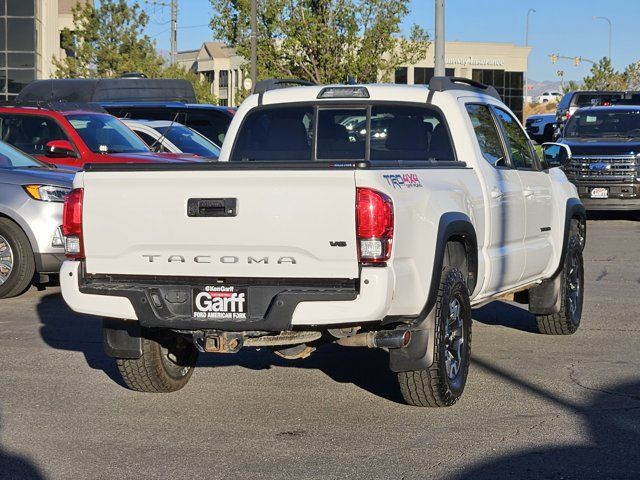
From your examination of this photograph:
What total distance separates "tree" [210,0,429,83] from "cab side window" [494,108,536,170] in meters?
27.1

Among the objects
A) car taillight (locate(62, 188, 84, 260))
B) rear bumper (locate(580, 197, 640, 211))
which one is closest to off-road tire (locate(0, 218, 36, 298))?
car taillight (locate(62, 188, 84, 260))

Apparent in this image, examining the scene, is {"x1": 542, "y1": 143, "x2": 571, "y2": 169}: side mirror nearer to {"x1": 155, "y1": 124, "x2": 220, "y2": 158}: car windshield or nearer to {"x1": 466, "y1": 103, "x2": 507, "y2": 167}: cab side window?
{"x1": 466, "y1": 103, "x2": 507, "y2": 167}: cab side window

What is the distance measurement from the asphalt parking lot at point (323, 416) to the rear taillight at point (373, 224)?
1.00 metres

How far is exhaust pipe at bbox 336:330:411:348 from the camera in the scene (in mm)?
6613

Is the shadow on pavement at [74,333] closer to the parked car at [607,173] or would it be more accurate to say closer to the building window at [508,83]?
the parked car at [607,173]

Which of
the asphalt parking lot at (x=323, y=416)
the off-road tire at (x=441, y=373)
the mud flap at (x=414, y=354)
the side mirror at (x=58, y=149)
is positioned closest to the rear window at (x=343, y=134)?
the off-road tire at (x=441, y=373)

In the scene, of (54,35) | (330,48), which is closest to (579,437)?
(330,48)

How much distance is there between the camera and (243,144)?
28.2 feet

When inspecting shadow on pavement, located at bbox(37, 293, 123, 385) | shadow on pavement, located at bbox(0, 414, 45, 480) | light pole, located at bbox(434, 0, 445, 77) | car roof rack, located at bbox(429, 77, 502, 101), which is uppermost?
light pole, located at bbox(434, 0, 445, 77)

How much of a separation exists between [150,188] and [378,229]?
128 cm

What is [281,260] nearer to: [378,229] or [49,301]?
[378,229]

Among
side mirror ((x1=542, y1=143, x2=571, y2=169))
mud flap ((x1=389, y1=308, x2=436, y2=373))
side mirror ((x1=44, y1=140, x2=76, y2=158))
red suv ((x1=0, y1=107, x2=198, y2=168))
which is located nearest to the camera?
mud flap ((x1=389, y1=308, x2=436, y2=373))

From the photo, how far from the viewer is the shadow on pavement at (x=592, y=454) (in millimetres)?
5793

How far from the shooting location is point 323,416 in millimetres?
7039
